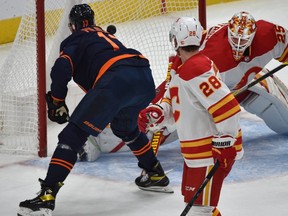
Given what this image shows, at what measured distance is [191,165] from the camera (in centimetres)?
348

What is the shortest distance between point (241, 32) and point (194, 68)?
1428 millimetres

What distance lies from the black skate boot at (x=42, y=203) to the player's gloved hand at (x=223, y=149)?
104cm

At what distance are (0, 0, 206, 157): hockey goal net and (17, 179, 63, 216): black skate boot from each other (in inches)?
41.4

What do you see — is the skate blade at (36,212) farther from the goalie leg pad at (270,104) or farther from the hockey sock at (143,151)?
the goalie leg pad at (270,104)

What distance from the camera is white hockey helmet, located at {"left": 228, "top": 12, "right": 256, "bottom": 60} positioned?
187 inches

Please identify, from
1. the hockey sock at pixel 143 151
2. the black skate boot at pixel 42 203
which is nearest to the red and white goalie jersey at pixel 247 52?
the hockey sock at pixel 143 151

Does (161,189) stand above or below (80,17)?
below

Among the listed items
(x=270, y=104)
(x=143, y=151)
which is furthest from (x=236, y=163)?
(x=143, y=151)

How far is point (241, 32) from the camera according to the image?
476 cm

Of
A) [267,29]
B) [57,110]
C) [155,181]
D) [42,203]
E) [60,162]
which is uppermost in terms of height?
[267,29]

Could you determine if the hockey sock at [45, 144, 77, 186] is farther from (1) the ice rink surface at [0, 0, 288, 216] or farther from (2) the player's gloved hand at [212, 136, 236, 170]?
(2) the player's gloved hand at [212, 136, 236, 170]

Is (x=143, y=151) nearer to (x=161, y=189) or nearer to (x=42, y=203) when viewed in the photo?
(x=161, y=189)

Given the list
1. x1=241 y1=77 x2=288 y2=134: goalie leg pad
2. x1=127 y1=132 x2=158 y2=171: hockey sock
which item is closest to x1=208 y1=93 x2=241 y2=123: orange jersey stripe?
x1=127 y1=132 x2=158 y2=171: hockey sock

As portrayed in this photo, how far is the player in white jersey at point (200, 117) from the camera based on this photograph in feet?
11.0
